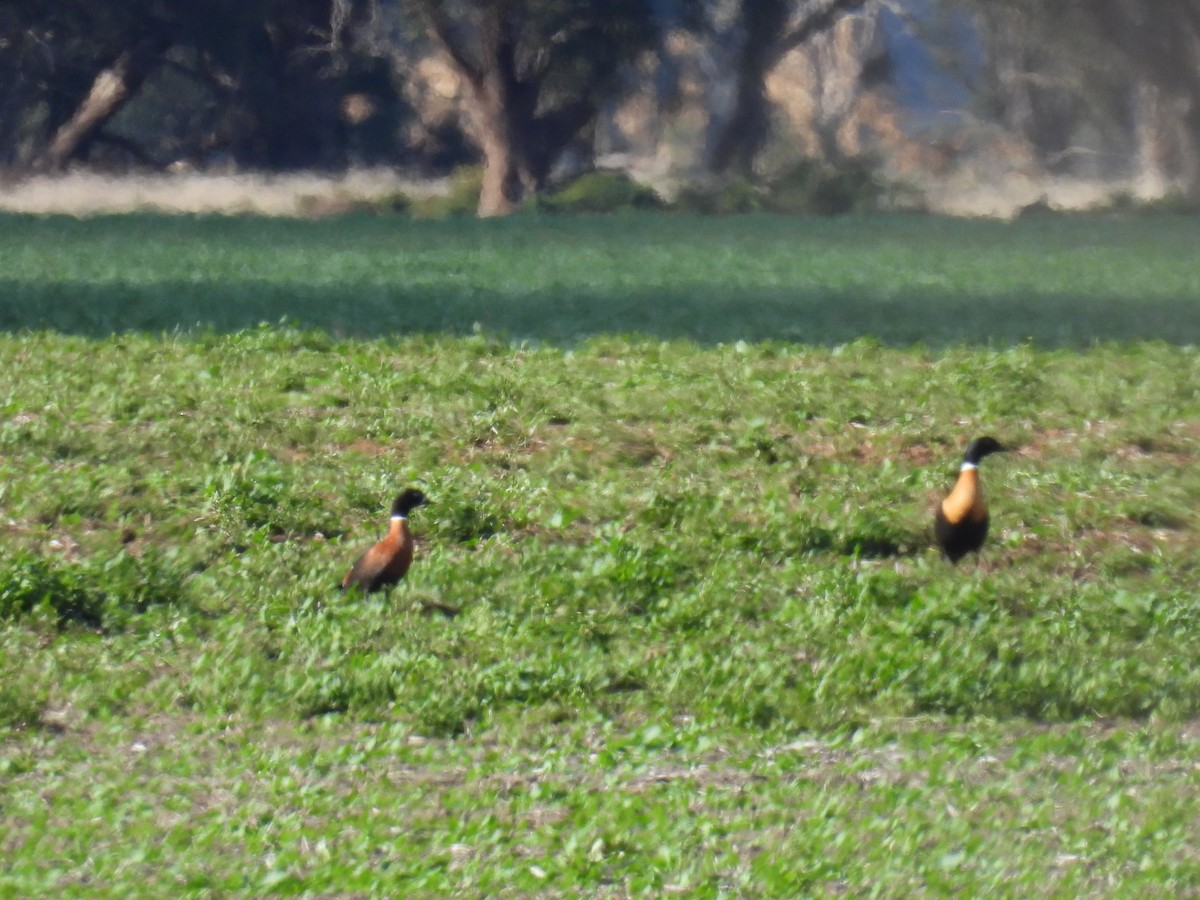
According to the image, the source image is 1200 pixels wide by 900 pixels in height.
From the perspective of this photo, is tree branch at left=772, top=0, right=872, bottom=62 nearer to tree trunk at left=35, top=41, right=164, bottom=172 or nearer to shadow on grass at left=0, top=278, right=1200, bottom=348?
tree trunk at left=35, top=41, right=164, bottom=172

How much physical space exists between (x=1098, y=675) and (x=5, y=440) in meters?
5.45

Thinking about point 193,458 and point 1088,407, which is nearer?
point 193,458

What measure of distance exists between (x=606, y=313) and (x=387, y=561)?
8194 mm

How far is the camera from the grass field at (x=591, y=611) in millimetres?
5469

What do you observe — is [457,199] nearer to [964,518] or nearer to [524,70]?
[524,70]

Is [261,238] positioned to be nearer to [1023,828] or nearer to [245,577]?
[245,577]

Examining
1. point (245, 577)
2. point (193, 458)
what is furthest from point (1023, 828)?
point (193, 458)

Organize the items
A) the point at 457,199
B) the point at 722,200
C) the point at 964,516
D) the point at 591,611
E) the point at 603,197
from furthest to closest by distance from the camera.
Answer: the point at 457,199, the point at 722,200, the point at 603,197, the point at 964,516, the point at 591,611

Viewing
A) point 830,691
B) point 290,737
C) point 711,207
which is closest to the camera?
point 290,737

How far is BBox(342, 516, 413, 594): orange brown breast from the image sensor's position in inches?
311

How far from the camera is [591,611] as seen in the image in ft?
26.6

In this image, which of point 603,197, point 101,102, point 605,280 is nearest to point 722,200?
point 603,197

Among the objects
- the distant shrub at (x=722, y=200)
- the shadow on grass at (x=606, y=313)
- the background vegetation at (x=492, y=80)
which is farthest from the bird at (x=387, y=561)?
the background vegetation at (x=492, y=80)

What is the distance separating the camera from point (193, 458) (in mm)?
9773
